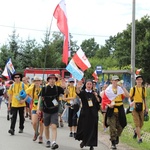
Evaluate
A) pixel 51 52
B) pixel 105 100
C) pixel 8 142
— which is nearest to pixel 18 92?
pixel 8 142

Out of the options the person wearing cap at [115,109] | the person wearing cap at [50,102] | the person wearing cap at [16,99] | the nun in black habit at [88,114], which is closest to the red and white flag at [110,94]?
the person wearing cap at [115,109]

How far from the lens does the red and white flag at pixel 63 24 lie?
413 inches

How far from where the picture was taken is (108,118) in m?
9.17

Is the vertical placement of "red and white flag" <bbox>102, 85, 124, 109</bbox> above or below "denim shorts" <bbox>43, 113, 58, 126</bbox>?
above

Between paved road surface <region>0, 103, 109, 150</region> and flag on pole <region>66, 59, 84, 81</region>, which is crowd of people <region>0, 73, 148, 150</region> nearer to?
paved road surface <region>0, 103, 109, 150</region>

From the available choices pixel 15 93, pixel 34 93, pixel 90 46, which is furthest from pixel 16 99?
pixel 90 46

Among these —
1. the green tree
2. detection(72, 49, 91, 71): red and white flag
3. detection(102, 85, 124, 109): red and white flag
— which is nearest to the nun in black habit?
detection(102, 85, 124, 109): red and white flag

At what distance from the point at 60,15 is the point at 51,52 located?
33462 millimetres

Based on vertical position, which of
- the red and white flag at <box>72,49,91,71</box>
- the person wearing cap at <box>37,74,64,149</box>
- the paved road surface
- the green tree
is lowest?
the paved road surface

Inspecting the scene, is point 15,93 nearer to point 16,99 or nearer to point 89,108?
point 16,99

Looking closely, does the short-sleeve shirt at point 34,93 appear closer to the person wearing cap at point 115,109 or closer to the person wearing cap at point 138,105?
the person wearing cap at point 115,109

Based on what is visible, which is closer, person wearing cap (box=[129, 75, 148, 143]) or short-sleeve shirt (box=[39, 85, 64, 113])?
short-sleeve shirt (box=[39, 85, 64, 113])

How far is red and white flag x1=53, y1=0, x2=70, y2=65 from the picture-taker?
10500mm

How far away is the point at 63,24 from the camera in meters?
10.7
